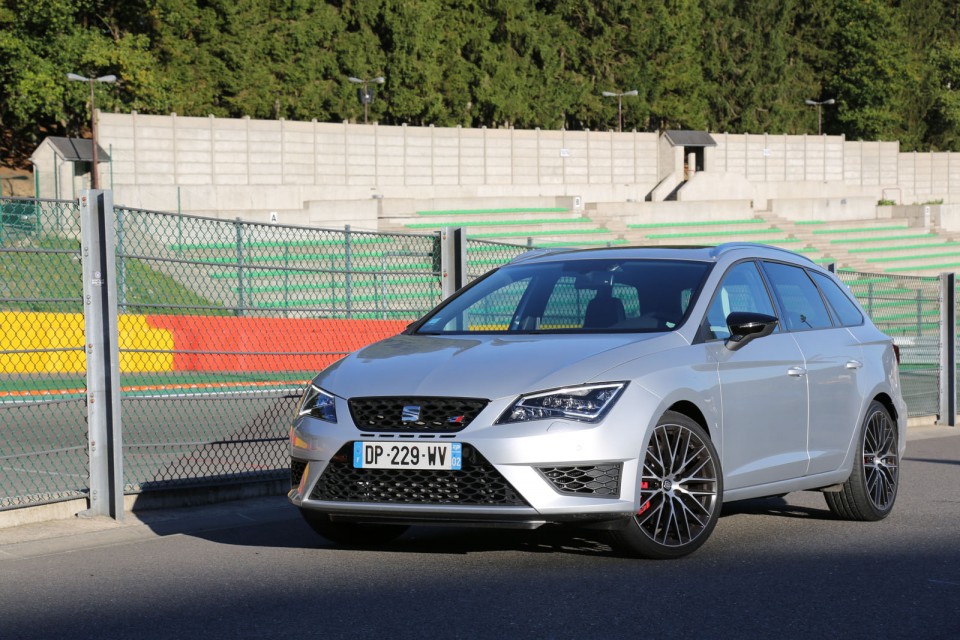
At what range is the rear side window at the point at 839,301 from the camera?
891 cm

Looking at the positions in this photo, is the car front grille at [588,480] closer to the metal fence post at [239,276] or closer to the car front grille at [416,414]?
the car front grille at [416,414]

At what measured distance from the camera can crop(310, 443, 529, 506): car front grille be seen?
→ 643cm

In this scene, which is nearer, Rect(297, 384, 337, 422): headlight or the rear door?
Rect(297, 384, 337, 422): headlight

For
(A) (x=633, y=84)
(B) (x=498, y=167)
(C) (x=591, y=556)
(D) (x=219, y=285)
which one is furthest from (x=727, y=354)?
(A) (x=633, y=84)

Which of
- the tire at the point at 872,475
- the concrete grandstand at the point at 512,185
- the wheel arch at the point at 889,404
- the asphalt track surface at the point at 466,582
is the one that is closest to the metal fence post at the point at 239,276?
the asphalt track surface at the point at 466,582

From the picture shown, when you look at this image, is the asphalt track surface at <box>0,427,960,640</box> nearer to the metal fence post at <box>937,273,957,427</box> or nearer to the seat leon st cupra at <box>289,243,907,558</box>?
the seat leon st cupra at <box>289,243,907,558</box>

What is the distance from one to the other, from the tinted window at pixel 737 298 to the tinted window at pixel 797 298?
145 mm

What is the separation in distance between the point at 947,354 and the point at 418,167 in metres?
39.5


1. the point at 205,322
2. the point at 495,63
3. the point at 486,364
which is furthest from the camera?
the point at 495,63

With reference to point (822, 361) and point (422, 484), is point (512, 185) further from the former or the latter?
point (422, 484)

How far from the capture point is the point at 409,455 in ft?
21.3

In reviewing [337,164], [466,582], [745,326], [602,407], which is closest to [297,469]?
[466,582]

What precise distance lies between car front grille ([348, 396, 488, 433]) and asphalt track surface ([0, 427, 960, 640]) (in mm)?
689

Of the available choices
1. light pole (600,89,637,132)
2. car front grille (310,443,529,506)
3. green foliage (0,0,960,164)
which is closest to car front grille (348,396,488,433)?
car front grille (310,443,529,506)
